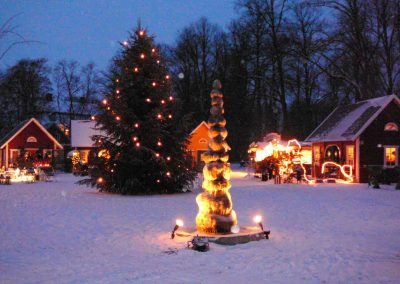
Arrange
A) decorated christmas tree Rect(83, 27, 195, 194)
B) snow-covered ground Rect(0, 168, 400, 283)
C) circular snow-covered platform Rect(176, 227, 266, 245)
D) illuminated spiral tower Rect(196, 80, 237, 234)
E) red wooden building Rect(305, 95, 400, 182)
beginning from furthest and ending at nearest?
1. red wooden building Rect(305, 95, 400, 182)
2. decorated christmas tree Rect(83, 27, 195, 194)
3. illuminated spiral tower Rect(196, 80, 237, 234)
4. circular snow-covered platform Rect(176, 227, 266, 245)
5. snow-covered ground Rect(0, 168, 400, 283)

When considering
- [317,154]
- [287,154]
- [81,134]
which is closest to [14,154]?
[81,134]

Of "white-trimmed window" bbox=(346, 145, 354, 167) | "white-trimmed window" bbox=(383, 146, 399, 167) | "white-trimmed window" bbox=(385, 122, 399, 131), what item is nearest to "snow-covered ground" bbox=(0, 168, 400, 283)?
"white-trimmed window" bbox=(346, 145, 354, 167)

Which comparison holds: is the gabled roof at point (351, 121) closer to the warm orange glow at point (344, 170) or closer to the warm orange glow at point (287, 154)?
the warm orange glow at point (344, 170)

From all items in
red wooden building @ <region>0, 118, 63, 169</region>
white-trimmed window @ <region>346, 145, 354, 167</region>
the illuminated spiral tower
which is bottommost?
the illuminated spiral tower

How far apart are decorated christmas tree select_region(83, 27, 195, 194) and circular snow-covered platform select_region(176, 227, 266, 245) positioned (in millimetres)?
10370

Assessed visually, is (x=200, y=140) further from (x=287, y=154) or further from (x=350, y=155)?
(x=350, y=155)

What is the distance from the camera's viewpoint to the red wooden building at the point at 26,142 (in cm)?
4328

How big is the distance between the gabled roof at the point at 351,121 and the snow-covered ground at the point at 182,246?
1213 centimetres

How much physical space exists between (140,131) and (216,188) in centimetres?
1097

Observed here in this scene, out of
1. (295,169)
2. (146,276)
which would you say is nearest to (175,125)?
(295,169)

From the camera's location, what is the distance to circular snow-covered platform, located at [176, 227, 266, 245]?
35.5ft

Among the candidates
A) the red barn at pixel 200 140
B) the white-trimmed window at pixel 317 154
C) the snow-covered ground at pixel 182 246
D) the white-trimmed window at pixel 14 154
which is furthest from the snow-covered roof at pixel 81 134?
the snow-covered ground at pixel 182 246

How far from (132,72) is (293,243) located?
46.0 ft

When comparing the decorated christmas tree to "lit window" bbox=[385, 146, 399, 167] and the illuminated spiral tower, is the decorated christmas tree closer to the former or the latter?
the illuminated spiral tower
